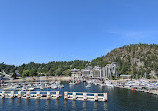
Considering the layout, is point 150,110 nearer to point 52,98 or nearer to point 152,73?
point 52,98

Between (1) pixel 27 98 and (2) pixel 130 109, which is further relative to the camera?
(1) pixel 27 98

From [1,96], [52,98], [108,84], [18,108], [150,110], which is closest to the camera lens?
[150,110]

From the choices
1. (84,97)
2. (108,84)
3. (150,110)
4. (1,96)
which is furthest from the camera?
(108,84)

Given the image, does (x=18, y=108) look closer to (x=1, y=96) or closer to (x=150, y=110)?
(x=1, y=96)

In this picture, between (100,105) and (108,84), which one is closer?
(100,105)

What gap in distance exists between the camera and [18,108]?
51.0 metres

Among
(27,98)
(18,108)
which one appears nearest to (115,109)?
(18,108)

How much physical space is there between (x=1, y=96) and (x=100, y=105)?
168 ft

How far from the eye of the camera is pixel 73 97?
203 feet

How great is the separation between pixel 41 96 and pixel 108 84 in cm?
7166

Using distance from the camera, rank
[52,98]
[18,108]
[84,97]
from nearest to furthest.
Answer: [18,108], [84,97], [52,98]

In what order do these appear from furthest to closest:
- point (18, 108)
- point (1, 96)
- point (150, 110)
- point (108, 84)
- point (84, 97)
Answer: point (108, 84) → point (1, 96) → point (84, 97) → point (18, 108) → point (150, 110)

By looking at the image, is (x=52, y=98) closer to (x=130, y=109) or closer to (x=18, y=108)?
(x=18, y=108)

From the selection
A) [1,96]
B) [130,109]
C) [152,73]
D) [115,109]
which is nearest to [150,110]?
[130,109]
